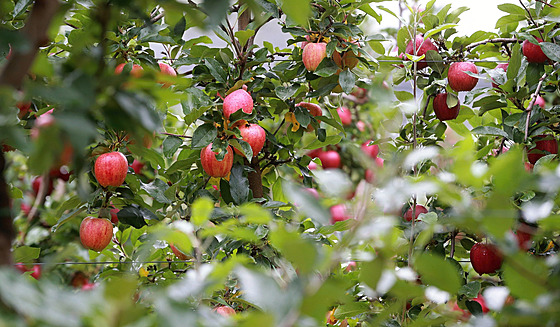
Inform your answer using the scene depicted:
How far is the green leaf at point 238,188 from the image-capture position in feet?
3.32

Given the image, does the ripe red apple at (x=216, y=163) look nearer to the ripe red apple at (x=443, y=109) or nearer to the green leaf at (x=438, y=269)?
the ripe red apple at (x=443, y=109)

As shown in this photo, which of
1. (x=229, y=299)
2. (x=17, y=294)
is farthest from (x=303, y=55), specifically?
(x=17, y=294)

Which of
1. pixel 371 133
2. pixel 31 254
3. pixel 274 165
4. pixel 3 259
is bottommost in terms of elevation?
pixel 371 133

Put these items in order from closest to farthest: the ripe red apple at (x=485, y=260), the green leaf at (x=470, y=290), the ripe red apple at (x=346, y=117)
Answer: the green leaf at (x=470, y=290) < the ripe red apple at (x=485, y=260) < the ripe red apple at (x=346, y=117)

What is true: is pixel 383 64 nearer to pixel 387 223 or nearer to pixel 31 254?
pixel 31 254

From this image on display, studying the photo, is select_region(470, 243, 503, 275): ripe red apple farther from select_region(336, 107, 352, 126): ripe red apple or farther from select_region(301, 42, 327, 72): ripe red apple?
select_region(336, 107, 352, 126): ripe red apple

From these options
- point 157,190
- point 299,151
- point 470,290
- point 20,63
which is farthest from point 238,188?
point 20,63

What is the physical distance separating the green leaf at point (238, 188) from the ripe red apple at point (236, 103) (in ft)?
0.42

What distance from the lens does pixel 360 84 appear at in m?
1.17

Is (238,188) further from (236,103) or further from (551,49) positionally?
(551,49)

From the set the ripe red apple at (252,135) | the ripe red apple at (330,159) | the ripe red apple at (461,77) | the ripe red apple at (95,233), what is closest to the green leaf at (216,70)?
the ripe red apple at (252,135)

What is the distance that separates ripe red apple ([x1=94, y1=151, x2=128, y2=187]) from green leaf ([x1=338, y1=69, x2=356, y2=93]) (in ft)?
1.48

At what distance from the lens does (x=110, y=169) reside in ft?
3.21

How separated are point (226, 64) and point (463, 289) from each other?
24.3 inches
